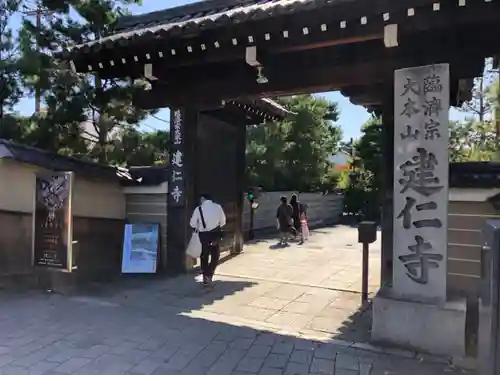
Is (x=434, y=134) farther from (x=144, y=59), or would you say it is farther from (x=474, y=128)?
(x=474, y=128)

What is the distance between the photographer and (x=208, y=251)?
26.3 feet

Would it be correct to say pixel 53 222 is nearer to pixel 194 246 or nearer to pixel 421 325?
pixel 194 246

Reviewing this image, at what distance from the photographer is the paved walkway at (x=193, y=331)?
4578mm

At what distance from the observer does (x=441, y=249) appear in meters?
5.20

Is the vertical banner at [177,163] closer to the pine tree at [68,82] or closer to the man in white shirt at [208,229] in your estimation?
the man in white shirt at [208,229]

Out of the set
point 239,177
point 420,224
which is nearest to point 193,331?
point 420,224

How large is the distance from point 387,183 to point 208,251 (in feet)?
11.3

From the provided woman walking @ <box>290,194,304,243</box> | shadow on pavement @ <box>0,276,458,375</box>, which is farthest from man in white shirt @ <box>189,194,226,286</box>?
woman walking @ <box>290,194,304,243</box>

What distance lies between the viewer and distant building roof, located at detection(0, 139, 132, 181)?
738 centimetres

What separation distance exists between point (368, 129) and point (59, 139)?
18242mm

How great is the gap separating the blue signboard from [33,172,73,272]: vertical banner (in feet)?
5.26

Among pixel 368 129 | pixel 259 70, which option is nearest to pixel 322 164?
pixel 368 129

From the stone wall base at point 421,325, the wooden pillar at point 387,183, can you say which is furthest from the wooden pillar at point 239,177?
the stone wall base at point 421,325

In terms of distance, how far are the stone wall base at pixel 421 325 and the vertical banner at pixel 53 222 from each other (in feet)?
17.1
